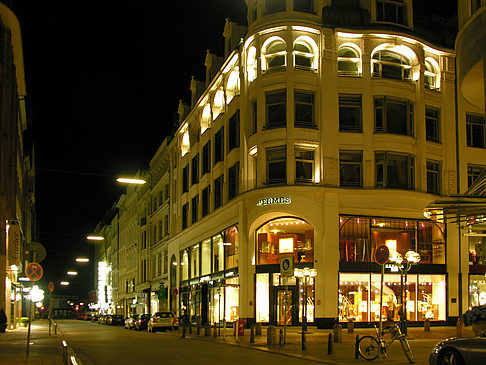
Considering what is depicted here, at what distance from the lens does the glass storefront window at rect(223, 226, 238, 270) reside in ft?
142

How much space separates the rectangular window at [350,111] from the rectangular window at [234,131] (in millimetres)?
7347

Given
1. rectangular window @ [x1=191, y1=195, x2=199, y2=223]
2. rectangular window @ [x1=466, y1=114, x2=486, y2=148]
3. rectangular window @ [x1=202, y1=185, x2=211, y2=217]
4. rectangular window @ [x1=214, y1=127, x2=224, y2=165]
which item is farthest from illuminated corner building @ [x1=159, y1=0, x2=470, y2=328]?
rectangular window @ [x1=191, y1=195, x2=199, y2=223]

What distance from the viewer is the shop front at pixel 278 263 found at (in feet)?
129

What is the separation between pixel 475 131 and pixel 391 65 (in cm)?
774

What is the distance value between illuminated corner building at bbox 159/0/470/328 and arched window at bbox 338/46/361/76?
9 cm

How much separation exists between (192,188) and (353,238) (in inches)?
797

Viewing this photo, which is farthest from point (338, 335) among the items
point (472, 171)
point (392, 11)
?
point (392, 11)

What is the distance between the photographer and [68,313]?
169750mm

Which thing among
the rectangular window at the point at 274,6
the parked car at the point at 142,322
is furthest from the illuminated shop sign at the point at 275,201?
the parked car at the point at 142,322

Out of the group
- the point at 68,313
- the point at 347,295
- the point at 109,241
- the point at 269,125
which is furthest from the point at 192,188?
the point at 68,313

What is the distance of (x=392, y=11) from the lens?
138 ft

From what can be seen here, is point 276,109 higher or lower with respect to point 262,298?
higher

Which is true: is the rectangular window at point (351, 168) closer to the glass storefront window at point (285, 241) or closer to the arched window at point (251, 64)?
the glass storefront window at point (285, 241)

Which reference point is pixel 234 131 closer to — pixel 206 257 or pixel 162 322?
pixel 206 257
